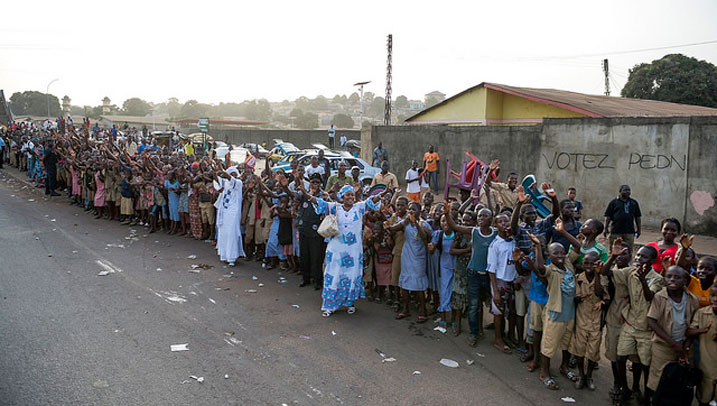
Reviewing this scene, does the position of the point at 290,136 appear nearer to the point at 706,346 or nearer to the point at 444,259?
the point at 444,259

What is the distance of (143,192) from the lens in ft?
40.0

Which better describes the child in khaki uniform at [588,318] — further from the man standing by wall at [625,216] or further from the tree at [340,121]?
the tree at [340,121]

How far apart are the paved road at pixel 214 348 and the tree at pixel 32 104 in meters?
101

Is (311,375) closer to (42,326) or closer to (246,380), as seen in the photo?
(246,380)

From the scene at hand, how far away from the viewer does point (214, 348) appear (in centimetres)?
567

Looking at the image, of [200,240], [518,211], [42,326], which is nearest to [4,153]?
[200,240]

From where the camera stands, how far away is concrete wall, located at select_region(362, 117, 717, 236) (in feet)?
37.3

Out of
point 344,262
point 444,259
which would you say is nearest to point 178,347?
point 344,262

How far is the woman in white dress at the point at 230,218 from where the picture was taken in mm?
9242

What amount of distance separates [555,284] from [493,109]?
18.4 metres

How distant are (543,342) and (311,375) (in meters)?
2.34

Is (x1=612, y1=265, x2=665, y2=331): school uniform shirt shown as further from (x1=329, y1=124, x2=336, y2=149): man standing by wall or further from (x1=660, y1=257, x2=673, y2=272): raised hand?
(x1=329, y1=124, x2=336, y2=149): man standing by wall

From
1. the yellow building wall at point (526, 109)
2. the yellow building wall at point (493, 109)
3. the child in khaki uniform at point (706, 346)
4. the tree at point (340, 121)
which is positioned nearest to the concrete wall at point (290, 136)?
the yellow building wall at point (493, 109)

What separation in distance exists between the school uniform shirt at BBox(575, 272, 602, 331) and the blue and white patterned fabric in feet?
9.57
